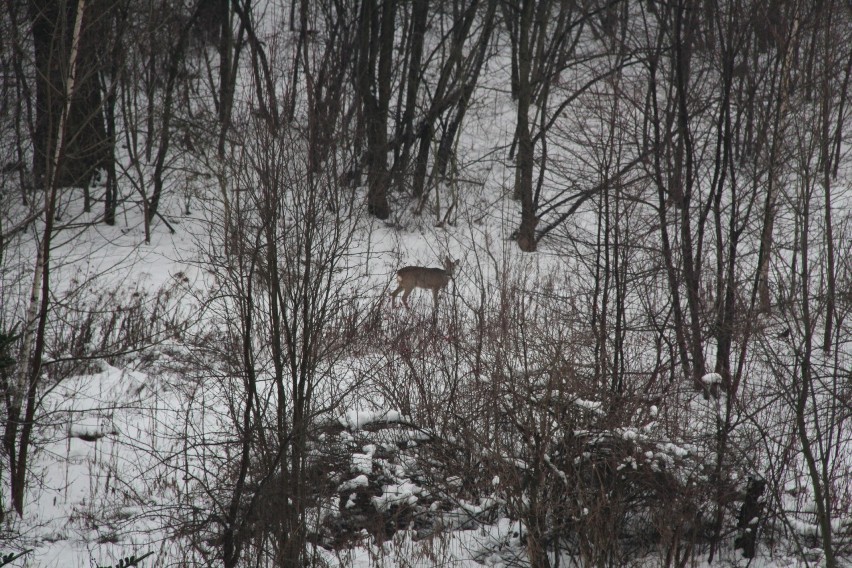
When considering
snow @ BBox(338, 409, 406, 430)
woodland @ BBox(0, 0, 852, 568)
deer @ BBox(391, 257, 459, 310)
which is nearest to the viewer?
woodland @ BBox(0, 0, 852, 568)

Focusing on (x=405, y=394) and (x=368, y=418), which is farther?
(x=405, y=394)

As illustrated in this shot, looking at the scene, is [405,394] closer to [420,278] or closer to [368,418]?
[368,418]

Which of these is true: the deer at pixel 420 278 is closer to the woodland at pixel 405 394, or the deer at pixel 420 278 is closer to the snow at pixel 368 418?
the woodland at pixel 405 394

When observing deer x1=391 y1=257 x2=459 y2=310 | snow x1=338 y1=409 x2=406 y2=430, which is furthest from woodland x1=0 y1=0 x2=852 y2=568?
deer x1=391 y1=257 x2=459 y2=310

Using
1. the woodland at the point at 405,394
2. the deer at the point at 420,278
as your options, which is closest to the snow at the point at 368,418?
the woodland at the point at 405,394

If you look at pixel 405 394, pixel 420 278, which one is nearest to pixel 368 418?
pixel 405 394

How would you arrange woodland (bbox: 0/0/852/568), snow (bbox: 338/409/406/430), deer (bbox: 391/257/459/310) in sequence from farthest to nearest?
deer (bbox: 391/257/459/310) < snow (bbox: 338/409/406/430) < woodland (bbox: 0/0/852/568)

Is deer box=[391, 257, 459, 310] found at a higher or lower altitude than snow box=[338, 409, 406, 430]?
higher

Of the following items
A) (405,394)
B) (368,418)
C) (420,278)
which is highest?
(420,278)

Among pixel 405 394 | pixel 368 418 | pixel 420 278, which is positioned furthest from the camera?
pixel 420 278

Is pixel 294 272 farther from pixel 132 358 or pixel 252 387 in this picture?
pixel 132 358

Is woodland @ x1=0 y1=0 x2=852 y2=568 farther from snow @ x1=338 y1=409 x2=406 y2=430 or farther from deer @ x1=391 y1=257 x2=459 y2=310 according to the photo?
deer @ x1=391 y1=257 x2=459 y2=310

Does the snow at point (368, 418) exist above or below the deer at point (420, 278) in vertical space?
below

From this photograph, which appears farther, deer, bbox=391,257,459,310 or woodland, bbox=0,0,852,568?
deer, bbox=391,257,459,310
